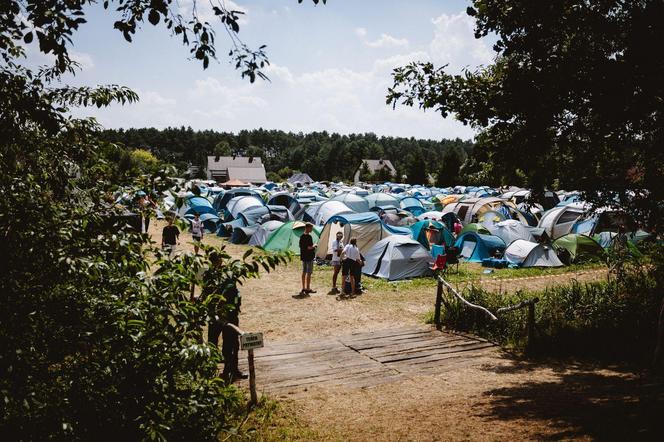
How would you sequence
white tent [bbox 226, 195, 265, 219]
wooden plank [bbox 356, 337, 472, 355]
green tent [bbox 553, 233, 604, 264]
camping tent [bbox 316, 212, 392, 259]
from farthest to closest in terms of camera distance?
white tent [bbox 226, 195, 265, 219] < green tent [bbox 553, 233, 604, 264] < camping tent [bbox 316, 212, 392, 259] < wooden plank [bbox 356, 337, 472, 355]

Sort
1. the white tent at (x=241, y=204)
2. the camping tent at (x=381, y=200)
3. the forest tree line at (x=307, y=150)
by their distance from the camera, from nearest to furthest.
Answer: the white tent at (x=241, y=204), the camping tent at (x=381, y=200), the forest tree line at (x=307, y=150)

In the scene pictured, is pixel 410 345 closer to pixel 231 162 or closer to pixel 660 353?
pixel 660 353

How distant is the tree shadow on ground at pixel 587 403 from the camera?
5.18 meters

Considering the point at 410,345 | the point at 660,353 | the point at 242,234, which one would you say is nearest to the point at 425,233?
the point at 242,234

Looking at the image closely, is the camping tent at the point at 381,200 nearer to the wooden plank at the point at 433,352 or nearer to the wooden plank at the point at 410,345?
the wooden plank at the point at 410,345

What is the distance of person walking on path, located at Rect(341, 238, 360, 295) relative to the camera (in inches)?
504

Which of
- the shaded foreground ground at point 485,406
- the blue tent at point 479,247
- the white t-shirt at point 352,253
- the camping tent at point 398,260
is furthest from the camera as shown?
the blue tent at point 479,247

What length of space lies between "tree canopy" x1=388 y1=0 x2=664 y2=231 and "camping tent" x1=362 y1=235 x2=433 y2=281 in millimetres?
7625

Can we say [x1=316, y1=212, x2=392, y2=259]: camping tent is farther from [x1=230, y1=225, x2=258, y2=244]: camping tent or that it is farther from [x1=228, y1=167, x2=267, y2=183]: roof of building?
[x1=228, y1=167, x2=267, y2=183]: roof of building

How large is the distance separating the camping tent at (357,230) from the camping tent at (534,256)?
4.65m

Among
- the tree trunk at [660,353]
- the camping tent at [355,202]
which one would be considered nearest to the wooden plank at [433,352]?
the tree trunk at [660,353]

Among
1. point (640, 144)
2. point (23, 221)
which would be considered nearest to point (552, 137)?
point (640, 144)

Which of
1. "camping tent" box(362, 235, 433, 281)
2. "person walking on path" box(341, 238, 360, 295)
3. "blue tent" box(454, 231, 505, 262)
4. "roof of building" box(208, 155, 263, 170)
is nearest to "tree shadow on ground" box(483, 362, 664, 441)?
"person walking on path" box(341, 238, 360, 295)

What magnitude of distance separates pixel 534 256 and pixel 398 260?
5.49 meters
